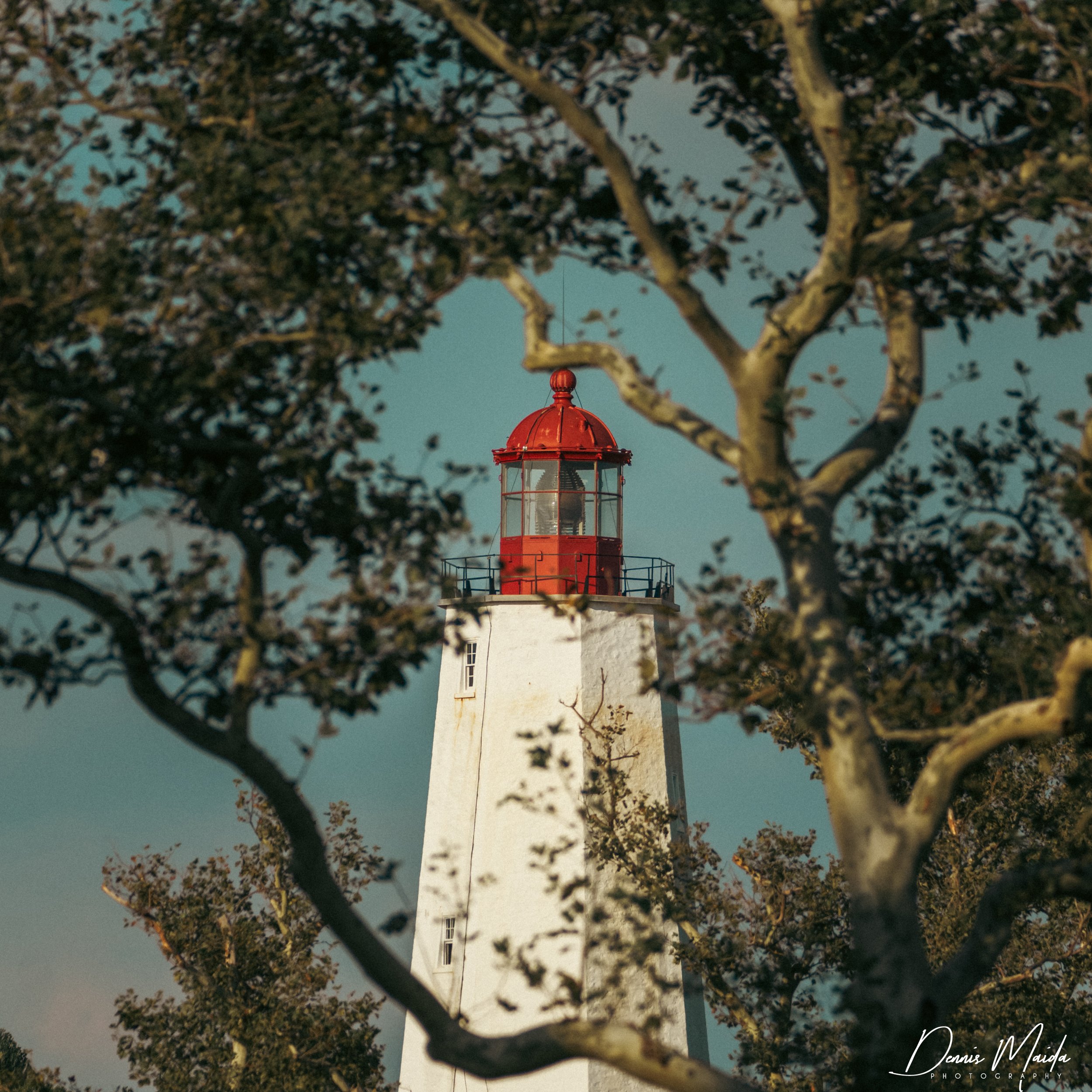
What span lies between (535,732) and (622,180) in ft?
57.2

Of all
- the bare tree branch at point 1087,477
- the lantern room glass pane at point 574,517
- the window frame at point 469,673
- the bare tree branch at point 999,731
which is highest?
the lantern room glass pane at point 574,517

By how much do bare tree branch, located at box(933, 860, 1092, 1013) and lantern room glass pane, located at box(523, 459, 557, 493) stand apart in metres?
19.8

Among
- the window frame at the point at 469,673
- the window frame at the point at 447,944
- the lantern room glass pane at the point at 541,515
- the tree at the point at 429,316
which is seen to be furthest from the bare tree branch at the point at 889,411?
the window frame at the point at 447,944

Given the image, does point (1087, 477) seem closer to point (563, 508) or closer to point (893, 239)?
point (893, 239)

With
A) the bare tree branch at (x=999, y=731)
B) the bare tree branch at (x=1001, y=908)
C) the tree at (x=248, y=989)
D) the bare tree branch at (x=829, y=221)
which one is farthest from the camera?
the tree at (x=248, y=989)

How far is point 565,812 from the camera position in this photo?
1147 inches

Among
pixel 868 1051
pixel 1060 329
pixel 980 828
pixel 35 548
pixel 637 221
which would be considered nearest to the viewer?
pixel 868 1051

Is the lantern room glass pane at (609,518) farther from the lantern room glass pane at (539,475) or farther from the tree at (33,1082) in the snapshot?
the tree at (33,1082)

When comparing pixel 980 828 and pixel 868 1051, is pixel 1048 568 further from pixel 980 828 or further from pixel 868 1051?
pixel 980 828

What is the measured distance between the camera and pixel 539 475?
30.6 metres

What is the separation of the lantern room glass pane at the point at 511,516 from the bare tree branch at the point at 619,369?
18306 mm

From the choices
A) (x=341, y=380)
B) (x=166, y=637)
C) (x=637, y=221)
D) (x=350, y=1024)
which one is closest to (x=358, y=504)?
(x=341, y=380)

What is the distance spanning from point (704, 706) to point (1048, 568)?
9.31 ft

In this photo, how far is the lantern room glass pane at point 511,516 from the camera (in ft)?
100
